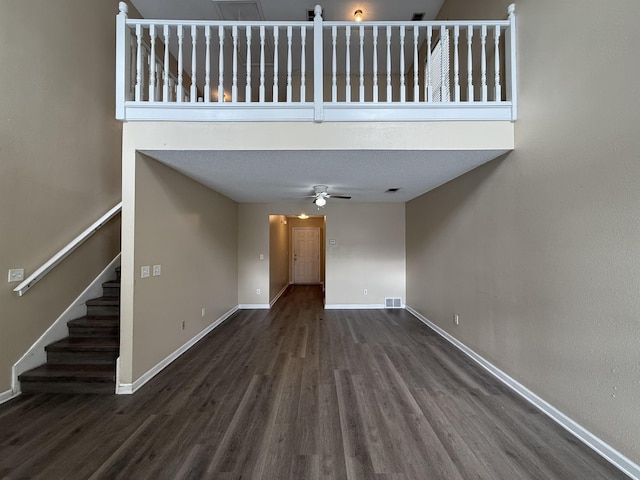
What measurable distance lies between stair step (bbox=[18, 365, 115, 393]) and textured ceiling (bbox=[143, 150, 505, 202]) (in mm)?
2170

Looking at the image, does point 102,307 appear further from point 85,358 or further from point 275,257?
point 275,257

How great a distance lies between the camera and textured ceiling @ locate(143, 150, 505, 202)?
2635 millimetres

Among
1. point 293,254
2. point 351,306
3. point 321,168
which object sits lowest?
point 351,306

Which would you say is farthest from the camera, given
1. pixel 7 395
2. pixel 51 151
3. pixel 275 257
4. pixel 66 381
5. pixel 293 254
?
pixel 293 254

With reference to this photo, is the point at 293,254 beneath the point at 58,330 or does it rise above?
above

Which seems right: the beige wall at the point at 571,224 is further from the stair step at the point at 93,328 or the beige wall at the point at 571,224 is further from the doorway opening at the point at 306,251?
the doorway opening at the point at 306,251

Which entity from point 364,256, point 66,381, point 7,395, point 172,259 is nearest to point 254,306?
point 364,256

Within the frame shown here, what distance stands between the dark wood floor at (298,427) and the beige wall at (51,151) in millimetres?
913

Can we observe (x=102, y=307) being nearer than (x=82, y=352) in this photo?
No

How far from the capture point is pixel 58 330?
9.13 ft

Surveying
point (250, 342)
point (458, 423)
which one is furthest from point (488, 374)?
point (250, 342)

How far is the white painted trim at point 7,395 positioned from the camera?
226 centimetres

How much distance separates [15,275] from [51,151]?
1.30 meters

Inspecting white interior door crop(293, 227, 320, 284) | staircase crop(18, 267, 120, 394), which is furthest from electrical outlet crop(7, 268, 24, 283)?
white interior door crop(293, 227, 320, 284)
